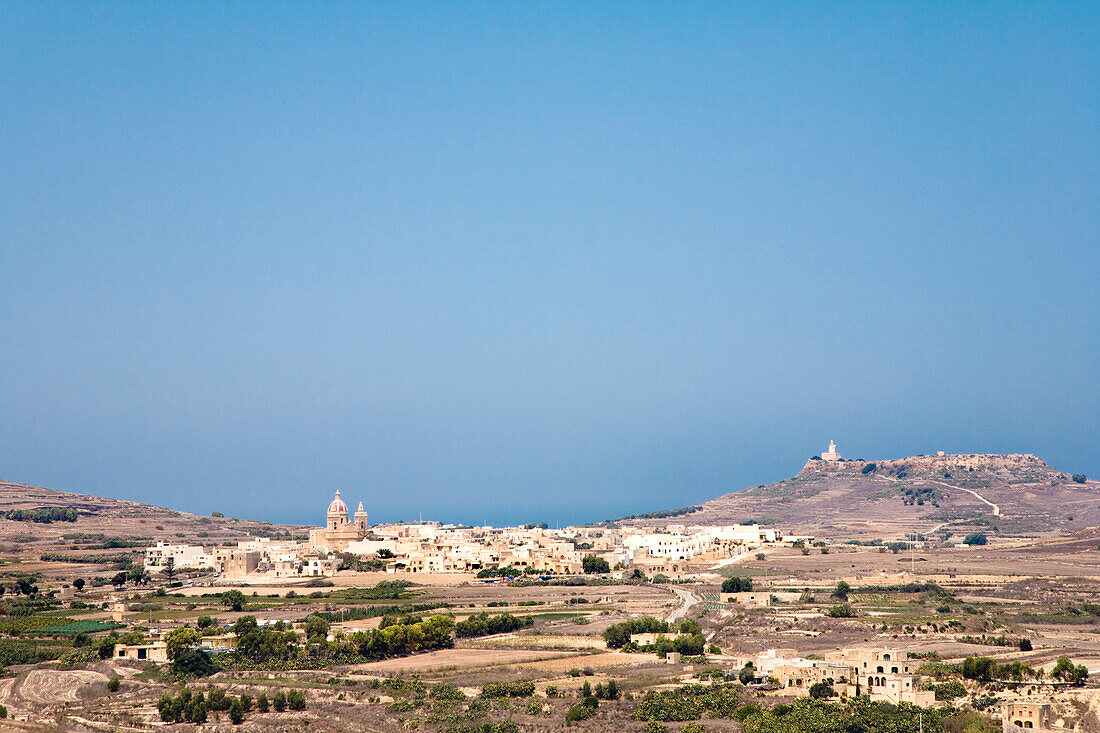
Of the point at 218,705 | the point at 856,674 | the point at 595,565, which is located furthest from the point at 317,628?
the point at 595,565

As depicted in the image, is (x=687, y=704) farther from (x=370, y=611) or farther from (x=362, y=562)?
(x=362, y=562)

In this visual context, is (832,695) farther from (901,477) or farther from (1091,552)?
(901,477)

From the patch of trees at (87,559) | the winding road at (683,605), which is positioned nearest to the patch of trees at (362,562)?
the patch of trees at (87,559)

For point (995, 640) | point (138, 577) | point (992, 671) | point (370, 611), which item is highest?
point (138, 577)

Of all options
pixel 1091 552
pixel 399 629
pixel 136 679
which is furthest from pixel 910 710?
pixel 1091 552

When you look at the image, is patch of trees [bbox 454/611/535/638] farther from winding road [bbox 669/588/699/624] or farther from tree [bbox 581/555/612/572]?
tree [bbox 581/555/612/572]

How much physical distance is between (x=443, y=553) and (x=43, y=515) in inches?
1774

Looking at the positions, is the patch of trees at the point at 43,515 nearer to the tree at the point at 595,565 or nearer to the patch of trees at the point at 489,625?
the tree at the point at 595,565

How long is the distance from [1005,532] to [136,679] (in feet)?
289

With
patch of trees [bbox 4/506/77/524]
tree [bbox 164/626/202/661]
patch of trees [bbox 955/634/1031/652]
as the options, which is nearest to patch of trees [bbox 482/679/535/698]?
tree [bbox 164/626/202/661]

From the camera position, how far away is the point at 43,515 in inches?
4284

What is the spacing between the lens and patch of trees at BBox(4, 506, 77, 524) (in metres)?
107

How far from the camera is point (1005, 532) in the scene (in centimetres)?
11144

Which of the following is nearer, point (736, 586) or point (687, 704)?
point (687, 704)
